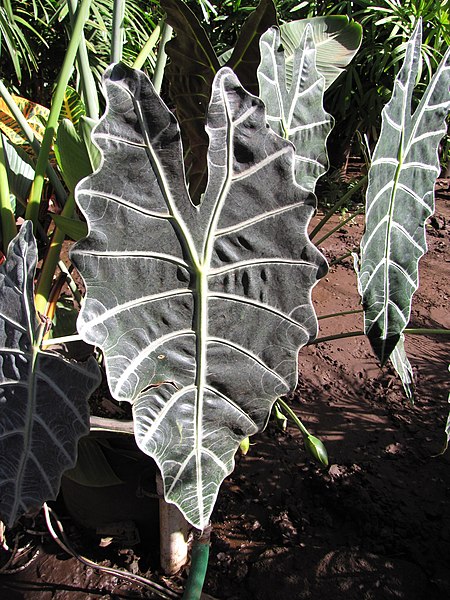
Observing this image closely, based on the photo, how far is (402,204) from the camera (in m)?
0.88

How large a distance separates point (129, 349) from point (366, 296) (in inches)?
13.1

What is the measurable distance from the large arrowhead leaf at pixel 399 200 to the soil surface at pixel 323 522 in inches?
29.9

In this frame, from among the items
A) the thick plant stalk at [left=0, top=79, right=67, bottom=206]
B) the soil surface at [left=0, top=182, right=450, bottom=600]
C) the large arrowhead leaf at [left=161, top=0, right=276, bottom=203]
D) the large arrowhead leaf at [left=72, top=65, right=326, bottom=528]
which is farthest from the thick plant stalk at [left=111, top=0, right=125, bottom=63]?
the soil surface at [left=0, top=182, right=450, bottom=600]

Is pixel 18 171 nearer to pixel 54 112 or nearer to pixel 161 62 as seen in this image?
pixel 54 112

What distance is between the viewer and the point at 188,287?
28.9 inches

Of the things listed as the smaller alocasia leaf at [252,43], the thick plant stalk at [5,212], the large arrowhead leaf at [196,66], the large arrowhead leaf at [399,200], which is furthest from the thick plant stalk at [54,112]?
the large arrowhead leaf at [399,200]

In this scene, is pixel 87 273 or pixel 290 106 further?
pixel 290 106

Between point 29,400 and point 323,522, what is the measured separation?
927 mm

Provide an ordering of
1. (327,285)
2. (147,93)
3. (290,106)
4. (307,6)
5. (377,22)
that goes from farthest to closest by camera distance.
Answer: (307,6), (377,22), (327,285), (290,106), (147,93)

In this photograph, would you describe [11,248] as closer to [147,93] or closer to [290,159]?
[147,93]

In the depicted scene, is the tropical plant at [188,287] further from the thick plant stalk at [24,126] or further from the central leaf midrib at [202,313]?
the thick plant stalk at [24,126]

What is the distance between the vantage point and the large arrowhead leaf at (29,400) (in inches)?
28.4

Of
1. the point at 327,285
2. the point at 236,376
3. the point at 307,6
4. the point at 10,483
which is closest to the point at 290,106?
the point at 236,376

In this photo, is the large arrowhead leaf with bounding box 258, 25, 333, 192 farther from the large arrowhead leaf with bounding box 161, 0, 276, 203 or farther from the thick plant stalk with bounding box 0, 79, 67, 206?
the thick plant stalk with bounding box 0, 79, 67, 206
